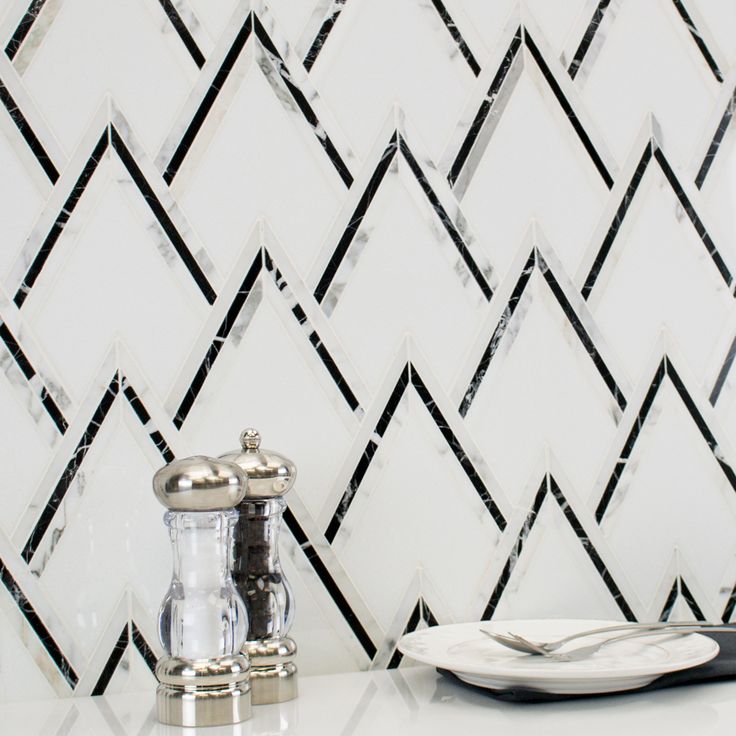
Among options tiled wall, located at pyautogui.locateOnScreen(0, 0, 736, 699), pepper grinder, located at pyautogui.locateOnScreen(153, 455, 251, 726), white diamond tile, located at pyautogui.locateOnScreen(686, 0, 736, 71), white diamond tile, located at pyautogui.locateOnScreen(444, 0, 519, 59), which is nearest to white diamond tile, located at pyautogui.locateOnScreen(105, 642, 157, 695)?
tiled wall, located at pyautogui.locateOnScreen(0, 0, 736, 699)

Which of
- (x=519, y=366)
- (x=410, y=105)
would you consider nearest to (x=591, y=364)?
(x=519, y=366)

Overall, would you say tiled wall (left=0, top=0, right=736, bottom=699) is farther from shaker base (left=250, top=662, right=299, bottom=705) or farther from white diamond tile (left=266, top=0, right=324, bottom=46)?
shaker base (left=250, top=662, right=299, bottom=705)

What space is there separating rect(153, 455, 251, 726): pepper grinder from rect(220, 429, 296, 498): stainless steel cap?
0.05 meters

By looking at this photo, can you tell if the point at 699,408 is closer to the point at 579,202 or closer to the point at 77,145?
the point at 579,202

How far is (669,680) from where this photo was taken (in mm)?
979

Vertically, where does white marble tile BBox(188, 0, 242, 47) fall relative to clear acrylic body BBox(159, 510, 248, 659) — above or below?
above

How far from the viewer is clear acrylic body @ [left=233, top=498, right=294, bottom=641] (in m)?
0.98

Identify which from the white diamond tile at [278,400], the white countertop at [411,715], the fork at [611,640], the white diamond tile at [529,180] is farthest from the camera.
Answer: the white diamond tile at [529,180]

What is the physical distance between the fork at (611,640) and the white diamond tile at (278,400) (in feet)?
1.04

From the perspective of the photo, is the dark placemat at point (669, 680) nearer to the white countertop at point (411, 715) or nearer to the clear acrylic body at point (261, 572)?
the white countertop at point (411, 715)

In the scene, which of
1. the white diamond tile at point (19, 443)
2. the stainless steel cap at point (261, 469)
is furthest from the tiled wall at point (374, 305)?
the stainless steel cap at point (261, 469)

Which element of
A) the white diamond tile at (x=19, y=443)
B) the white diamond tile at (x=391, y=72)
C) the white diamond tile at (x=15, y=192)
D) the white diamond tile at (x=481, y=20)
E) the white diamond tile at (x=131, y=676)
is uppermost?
the white diamond tile at (x=481, y=20)

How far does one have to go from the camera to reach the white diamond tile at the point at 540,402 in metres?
1.19

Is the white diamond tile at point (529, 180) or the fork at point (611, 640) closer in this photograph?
the fork at point (611, 640)
